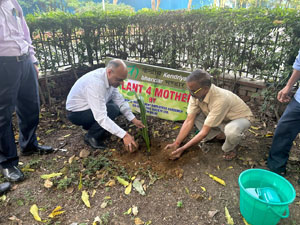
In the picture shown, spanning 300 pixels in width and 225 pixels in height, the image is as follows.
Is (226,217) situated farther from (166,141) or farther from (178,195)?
(166,141)

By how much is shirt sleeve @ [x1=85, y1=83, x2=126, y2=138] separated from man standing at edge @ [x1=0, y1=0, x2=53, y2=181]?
705mm

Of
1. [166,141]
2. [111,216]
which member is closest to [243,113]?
[166,141]

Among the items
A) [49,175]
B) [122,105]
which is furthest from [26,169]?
[122,105]

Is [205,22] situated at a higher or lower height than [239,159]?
higher

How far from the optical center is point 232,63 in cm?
405

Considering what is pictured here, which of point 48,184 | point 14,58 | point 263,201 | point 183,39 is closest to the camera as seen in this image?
point 263,201

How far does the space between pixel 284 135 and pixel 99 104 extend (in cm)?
218

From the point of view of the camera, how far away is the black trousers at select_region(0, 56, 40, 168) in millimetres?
2303

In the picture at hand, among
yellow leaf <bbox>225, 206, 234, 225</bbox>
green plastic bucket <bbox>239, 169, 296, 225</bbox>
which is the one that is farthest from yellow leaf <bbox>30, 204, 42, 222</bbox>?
green plastic bucket <bbox>239, 169, 296, 225</bbox>

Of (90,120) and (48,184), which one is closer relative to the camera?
(48,184)

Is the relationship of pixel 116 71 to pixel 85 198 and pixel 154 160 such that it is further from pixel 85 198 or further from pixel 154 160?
pixel 85 198

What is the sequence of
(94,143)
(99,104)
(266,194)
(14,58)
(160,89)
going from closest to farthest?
(266,194) → (14,58) → (99,104) → (94,143) → (160,89)

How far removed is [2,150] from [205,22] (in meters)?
3.72

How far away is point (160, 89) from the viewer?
3842 millimetres
